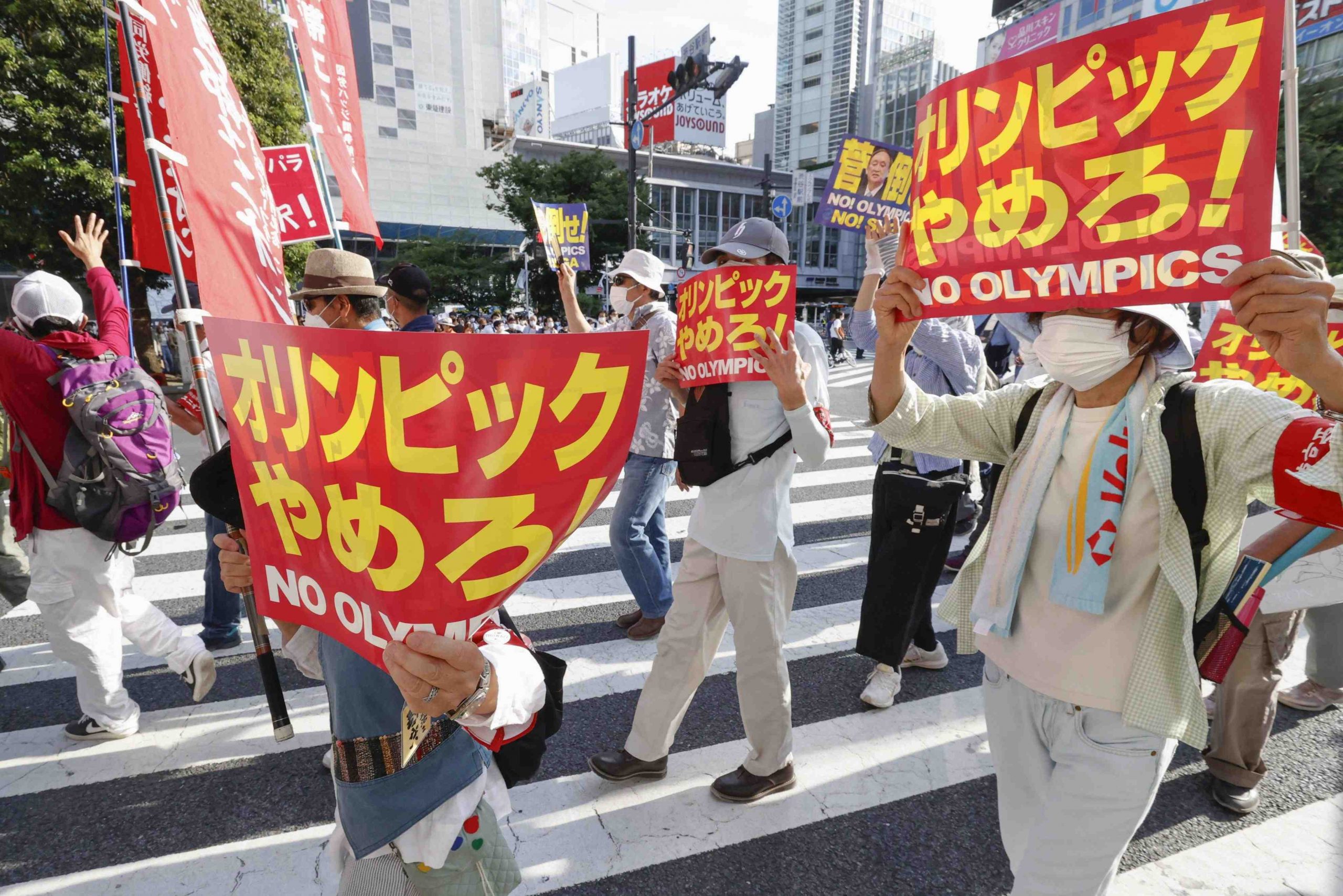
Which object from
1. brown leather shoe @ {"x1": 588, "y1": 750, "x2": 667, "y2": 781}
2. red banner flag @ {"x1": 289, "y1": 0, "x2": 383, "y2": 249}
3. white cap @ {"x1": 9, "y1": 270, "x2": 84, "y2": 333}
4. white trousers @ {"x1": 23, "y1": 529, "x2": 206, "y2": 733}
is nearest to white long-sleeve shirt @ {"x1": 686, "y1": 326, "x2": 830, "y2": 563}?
brown leather shoe @ {"x1": 588, "y1": 750, "x2": 667, "y2": 781}

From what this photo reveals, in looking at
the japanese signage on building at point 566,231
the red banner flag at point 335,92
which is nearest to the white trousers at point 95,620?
the red banner flag at point 335,92

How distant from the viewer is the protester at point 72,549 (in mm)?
3043

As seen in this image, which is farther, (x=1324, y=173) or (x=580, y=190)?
(x=580, y=190)

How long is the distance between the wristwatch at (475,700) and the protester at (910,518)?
254 cm

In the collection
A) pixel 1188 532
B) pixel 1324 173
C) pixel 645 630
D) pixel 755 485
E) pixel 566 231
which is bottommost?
pixel 645 630

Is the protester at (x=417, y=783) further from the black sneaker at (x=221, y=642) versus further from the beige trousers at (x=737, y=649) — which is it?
the black sneaker at (x=221, y=642)

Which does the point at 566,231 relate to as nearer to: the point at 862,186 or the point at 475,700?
the point at 862,186

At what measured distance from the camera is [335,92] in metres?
4.91

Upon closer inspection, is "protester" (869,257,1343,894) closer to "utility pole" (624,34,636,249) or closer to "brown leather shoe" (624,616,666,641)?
"brown leather shoe" (624,616,666,641)

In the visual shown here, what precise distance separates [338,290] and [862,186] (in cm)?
490

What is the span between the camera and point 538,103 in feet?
205

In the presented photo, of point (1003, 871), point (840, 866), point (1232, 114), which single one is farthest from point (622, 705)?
point (1232, 114)

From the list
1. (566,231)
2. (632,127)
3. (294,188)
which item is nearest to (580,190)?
(632,127)

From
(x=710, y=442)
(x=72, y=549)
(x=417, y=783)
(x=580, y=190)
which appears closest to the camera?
(x=417, y=783)
